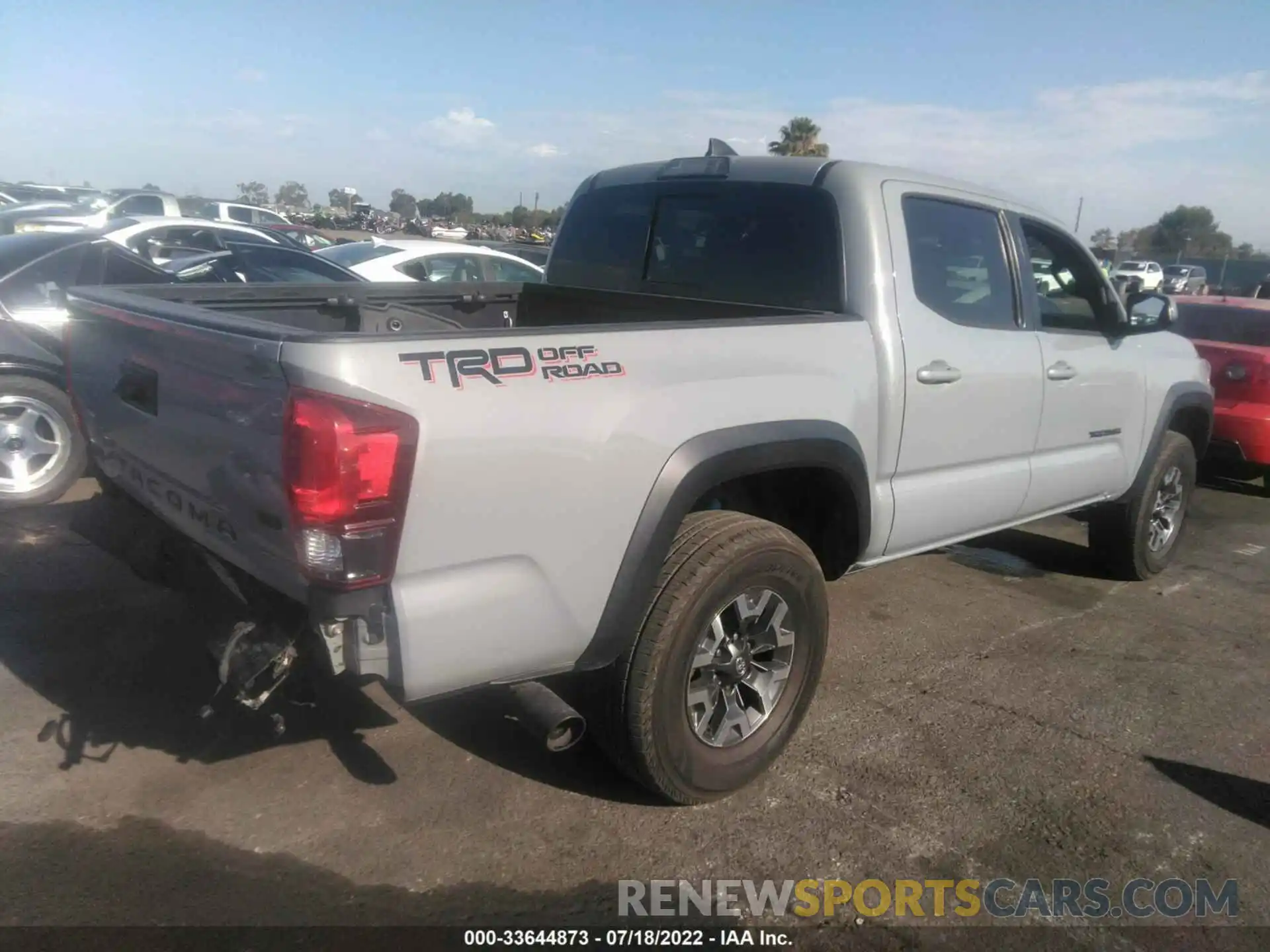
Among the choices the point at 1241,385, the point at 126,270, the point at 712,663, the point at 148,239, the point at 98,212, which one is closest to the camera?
the point at 712,663

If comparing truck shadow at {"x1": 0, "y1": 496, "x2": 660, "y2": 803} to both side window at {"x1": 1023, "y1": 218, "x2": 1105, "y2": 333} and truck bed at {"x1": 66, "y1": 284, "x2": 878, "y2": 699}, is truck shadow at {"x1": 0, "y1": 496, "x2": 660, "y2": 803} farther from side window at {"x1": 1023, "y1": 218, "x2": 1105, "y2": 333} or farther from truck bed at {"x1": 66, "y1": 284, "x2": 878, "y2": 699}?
side window at {"x1": 1023, "y1": 218, "x2": 1105, "y2": 333}

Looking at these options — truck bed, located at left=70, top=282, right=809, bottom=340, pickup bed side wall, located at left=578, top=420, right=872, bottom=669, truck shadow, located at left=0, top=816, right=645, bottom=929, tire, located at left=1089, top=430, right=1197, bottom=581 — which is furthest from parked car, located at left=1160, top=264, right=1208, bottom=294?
truck shadow, located at left=0, top=816, right=645, bottom=929

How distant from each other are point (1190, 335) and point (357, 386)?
8257 millimetres

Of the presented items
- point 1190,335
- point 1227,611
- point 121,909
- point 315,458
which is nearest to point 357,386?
point 315,458

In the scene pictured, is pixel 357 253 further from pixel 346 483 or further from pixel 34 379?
pixel 346 483

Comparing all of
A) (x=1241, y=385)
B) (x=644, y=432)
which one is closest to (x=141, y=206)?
(x=1241, y=385)

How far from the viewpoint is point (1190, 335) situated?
8500 millimetres

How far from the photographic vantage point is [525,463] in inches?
98.4

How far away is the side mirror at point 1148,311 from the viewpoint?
4867mm

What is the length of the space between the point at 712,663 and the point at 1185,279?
3990 cm

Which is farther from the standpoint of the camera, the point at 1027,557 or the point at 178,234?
the point at 178,234

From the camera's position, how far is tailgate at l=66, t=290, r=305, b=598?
2.41 m

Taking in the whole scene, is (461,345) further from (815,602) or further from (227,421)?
(815,602)

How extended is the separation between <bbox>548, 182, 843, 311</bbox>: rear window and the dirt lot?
66.8 inches
